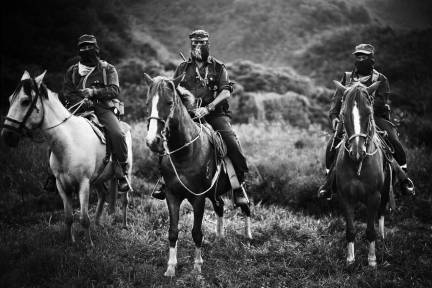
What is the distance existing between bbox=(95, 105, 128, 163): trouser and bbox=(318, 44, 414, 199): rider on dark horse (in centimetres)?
386

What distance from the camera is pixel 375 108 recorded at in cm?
699

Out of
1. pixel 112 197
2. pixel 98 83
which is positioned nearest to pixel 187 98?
pixel 98 83

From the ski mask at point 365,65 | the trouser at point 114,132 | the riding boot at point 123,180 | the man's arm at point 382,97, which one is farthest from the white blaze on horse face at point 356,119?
the riding boot at point 123,180

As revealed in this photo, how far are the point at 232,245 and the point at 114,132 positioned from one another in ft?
10.1

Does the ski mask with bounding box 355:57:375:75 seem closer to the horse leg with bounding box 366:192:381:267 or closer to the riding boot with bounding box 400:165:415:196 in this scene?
the riding boot with bounding box 400:165:415:196

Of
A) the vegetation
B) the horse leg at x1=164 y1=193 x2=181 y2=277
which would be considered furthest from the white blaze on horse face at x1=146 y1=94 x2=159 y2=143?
the vegetation

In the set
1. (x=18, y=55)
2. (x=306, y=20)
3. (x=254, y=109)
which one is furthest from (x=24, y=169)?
(x=306, y=20)

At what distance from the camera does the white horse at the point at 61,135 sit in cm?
562

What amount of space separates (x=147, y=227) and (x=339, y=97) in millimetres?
4511

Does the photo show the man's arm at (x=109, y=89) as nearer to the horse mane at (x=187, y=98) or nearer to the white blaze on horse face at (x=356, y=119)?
the horse mane at (x=187, y=98)

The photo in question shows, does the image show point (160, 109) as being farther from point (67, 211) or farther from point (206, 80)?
point (67, 211)

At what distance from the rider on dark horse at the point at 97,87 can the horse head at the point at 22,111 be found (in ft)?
3.14

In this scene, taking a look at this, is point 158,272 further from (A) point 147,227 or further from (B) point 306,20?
(B) point 306,20

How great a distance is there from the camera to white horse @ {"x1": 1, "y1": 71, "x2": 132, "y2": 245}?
18.4 feet
